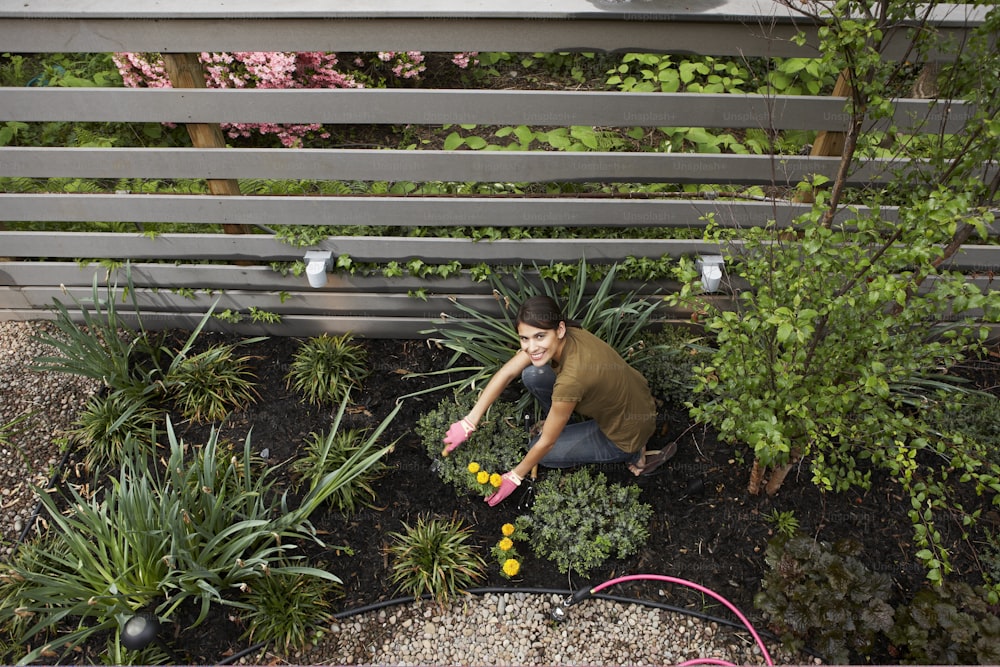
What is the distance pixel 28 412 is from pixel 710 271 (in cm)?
369

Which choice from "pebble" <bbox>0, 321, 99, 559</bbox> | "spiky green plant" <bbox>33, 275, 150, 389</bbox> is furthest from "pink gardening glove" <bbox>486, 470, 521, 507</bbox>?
"pebble" <bbox>0, 321, 99, 559</bbox>

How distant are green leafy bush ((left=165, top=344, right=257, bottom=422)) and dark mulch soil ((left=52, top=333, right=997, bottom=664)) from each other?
3.1 inches

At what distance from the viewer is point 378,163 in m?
3.20

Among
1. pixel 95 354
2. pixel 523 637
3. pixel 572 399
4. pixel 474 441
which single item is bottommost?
pixel 523 637

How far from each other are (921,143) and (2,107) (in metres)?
3.91

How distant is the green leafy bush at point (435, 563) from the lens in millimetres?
2904

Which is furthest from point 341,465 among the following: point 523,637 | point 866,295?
point 866,295

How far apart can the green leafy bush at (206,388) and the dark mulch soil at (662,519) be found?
0.26ft

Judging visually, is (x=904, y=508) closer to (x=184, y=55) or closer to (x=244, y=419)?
(x=244, y=419)

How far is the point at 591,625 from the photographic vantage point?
2865mm

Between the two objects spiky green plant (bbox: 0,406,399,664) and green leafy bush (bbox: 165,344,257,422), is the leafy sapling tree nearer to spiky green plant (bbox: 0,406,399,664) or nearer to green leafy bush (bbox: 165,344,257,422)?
spiky green plant (bbox: 0,406,399,664)

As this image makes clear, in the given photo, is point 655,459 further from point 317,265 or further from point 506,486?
point 317,265

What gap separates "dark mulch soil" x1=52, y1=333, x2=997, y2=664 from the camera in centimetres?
295

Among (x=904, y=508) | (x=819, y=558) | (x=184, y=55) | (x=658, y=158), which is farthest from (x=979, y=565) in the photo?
(x=184, y=55)
